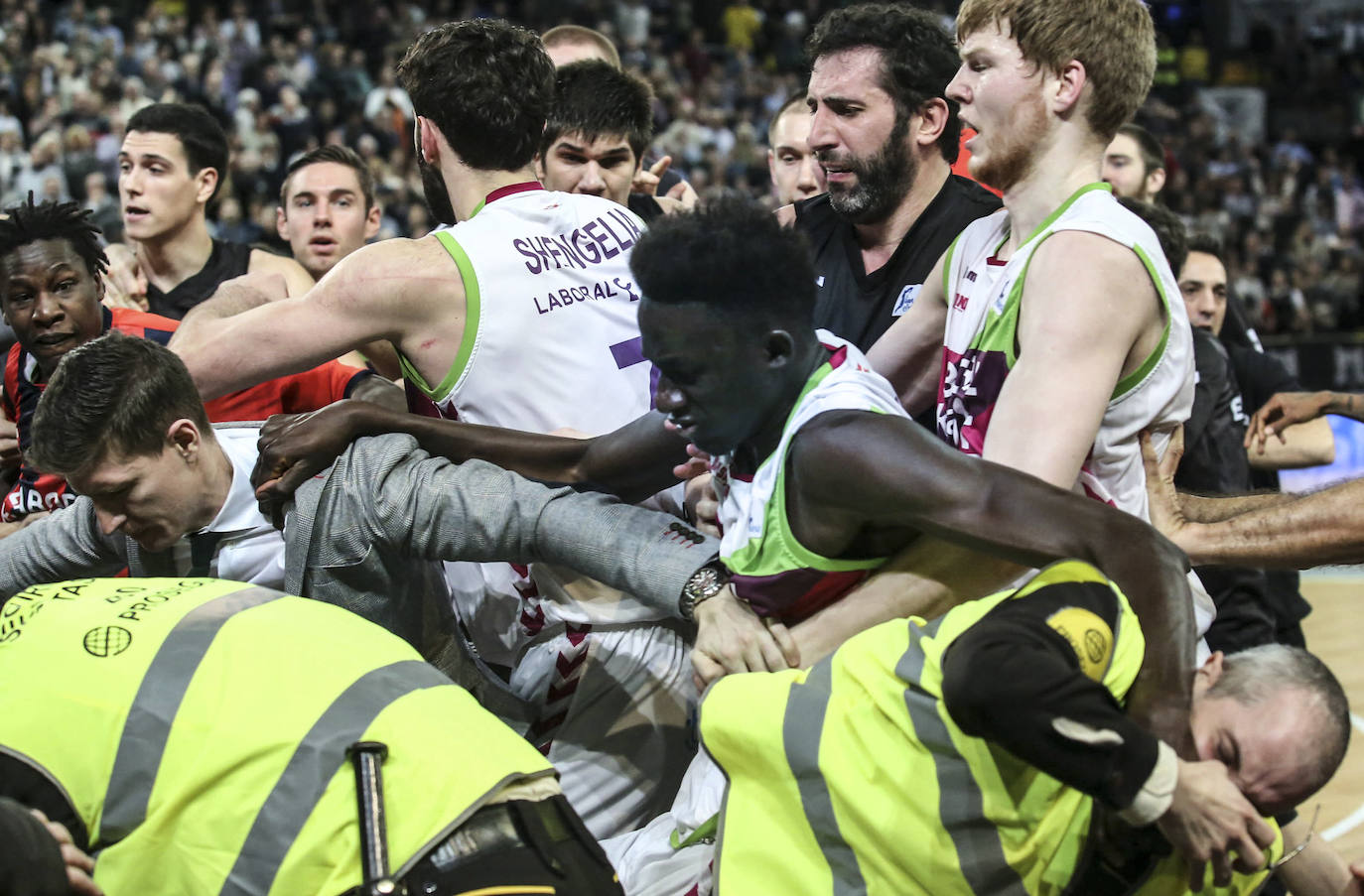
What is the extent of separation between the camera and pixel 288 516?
108 inches

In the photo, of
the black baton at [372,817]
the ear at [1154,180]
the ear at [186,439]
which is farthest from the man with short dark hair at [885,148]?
the ear at [1154,180]

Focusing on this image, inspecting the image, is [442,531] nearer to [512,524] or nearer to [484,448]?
[512,524]

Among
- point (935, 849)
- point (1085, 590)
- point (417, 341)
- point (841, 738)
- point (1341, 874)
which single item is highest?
point (417, 341)

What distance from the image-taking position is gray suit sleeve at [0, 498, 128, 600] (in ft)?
9.79

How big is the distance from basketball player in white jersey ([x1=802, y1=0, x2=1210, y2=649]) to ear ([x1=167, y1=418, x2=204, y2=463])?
4.36 feet

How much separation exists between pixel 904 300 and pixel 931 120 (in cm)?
47

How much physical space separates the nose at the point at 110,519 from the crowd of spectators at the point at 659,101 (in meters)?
6.20

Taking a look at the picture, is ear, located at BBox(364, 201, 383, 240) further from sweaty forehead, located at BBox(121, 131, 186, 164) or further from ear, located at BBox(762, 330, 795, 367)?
ear, located at BBox(762, 330, 795, 367)

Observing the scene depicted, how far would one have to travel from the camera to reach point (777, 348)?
92.2 inches

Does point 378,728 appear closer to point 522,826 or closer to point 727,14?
point 522,826

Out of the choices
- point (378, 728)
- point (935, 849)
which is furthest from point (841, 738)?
point (378, 728)

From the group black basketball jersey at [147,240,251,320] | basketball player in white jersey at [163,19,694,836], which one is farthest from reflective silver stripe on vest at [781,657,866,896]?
black basketball jersey at [147,240,251,320]

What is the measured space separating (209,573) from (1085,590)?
1830mm

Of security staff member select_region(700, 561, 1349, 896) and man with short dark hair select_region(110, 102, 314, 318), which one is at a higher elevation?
man with short dark hair select_region(110, 102, 314, 318)
